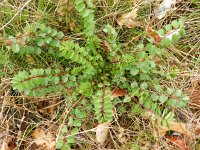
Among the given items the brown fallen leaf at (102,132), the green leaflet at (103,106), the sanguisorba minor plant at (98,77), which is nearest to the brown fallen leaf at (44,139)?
the sanguisorba minor plant at (98,77)

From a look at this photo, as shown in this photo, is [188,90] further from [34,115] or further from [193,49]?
[34,115]

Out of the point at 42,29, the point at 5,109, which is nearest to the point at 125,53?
the point at 42,29

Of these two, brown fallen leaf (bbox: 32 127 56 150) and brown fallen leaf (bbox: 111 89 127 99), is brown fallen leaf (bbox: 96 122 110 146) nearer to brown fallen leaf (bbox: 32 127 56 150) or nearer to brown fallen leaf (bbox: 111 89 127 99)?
brown fallen leaf (bbox: 111 89 127 99)

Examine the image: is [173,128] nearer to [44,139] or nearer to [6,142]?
[44,139]

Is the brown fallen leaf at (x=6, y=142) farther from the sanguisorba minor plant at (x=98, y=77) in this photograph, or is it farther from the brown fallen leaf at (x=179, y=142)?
the brown fallen leaf at (x=179, y=142)

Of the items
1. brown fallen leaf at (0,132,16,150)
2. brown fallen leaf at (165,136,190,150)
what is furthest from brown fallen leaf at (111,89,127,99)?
brown fallen leaf at (0,132,16,150)

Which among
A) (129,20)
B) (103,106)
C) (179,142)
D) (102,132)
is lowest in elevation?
(179,142)

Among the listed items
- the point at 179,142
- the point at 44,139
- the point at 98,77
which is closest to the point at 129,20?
the point at 98,77
